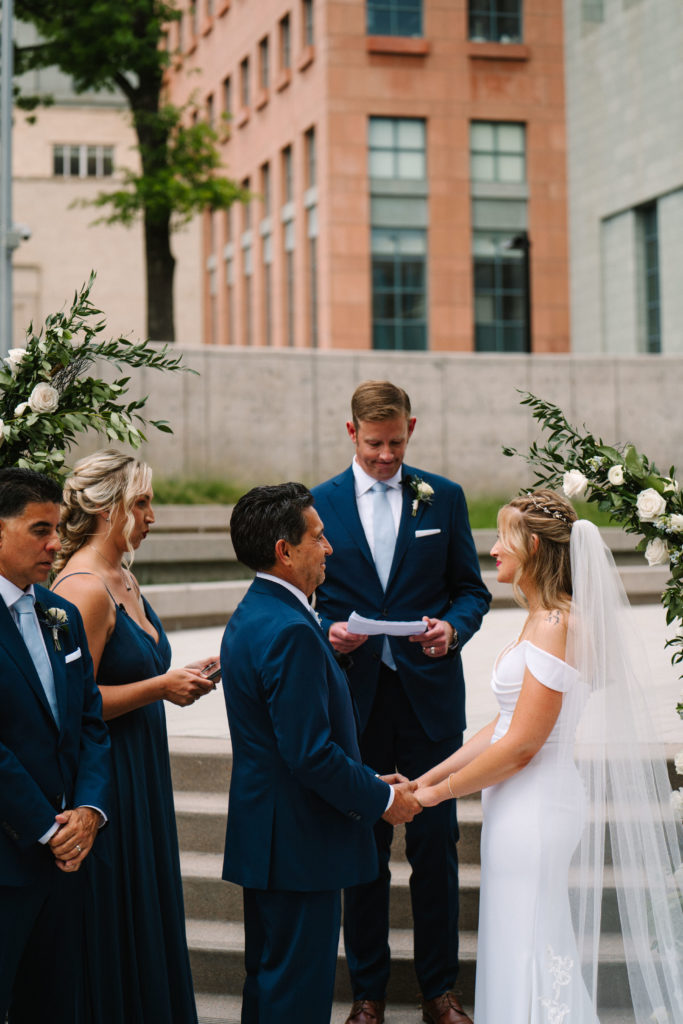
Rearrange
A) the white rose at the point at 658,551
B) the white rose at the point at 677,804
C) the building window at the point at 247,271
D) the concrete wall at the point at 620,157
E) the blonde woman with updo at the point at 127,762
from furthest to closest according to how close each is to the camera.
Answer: the building window at the point at 247,271
the concrete wall at the point at 620,157
the white rose at the point at 658,551
the white rose at the point at 677,804
the blonde woman with updo at the point at 127,762

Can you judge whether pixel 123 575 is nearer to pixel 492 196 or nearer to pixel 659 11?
pixel 659 11

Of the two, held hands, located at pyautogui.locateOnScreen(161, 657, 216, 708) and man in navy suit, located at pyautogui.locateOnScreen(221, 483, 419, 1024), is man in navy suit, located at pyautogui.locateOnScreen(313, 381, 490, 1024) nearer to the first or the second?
held hands, located at pyautogui.locateOnScreen(161, 657, 216, 708)

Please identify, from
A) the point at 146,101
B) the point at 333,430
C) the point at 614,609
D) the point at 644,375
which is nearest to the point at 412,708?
the point at 614,609

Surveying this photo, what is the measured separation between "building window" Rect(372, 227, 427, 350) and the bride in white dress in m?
31.6

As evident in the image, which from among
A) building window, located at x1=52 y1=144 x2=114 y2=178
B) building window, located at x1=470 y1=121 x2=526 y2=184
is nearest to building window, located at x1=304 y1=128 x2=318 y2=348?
building window, located at x1=470 y1=121 x2=526 y2=184

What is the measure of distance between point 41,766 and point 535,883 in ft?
4.98

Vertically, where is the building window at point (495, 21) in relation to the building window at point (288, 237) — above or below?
above

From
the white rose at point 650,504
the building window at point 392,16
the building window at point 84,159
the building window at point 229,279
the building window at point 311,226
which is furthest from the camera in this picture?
the building window at point 84,159

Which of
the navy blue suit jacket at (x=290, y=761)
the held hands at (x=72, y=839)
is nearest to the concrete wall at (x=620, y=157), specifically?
the navy blue suit jacket at (x=290, y=761)

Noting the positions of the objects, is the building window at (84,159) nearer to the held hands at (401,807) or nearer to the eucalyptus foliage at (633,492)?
the eucalyptus foliage at (633,492)

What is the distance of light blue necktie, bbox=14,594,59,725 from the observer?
3562 millimetres

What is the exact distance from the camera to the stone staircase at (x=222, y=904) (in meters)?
5.05

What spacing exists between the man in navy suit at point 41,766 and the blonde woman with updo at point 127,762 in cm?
18

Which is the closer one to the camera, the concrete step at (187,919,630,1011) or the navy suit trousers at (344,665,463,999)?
the navy suit trousers at (344,665,463,999)
